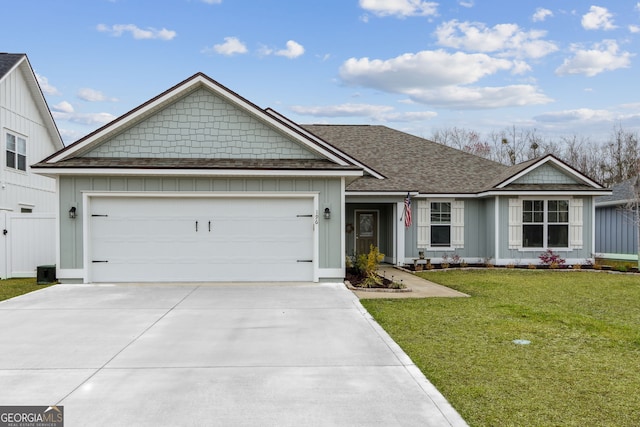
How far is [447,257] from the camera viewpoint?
1803cm

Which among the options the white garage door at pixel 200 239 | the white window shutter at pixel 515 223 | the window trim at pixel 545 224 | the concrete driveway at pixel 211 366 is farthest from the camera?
the window trim at pixel 545 224

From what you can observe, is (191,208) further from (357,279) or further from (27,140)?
(27,140)

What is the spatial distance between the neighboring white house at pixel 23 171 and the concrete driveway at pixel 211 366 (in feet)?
17.1

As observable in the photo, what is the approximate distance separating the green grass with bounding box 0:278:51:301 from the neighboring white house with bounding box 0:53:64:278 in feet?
2.70

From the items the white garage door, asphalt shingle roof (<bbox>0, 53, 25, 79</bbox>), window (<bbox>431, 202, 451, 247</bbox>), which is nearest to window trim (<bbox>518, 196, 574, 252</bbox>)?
window (<bbox>431, 202, 451, 247</bbox>)

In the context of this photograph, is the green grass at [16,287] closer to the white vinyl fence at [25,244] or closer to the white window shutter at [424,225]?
the white vinyl fence at [25,244]

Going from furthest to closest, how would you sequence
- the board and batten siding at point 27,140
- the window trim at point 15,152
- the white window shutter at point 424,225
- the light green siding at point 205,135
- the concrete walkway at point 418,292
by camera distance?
the white window shutter at point 424,225, the window trim at point 15,152, the board and batten siding at point 27,140, the light green siding at point 205,135, the concrete walkway at point 418,292

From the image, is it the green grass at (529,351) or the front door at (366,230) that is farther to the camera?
the front door at (366,230)

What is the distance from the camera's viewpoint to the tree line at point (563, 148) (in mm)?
37531

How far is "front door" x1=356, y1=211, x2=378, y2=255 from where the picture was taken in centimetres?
1927

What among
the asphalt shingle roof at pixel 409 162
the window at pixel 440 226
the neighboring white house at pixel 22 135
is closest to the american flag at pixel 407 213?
the asphalt shingle roof at pixel 409 162

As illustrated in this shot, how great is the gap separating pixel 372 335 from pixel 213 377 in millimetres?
2626

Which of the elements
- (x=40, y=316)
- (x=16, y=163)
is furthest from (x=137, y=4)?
(x=40, y=316)

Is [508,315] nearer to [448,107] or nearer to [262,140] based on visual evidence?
[262,140]
